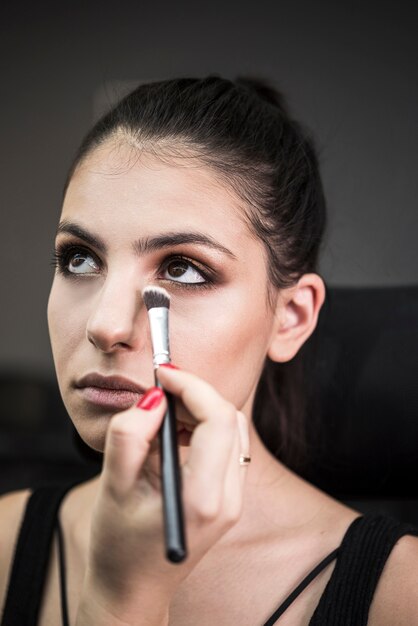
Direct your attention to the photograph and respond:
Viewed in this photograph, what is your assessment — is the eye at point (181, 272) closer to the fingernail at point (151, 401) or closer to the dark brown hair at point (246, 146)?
the dark brown hair at point (246, 146)

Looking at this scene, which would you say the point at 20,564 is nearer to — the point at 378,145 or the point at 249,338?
the point at 249,338

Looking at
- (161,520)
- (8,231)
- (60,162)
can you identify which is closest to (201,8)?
(60,162)

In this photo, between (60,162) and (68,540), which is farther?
(60,162)

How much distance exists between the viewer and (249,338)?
804 mm

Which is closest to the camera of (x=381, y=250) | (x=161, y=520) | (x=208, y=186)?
(x=161, y=520)

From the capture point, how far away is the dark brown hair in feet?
2.71

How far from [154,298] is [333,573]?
1.29ft

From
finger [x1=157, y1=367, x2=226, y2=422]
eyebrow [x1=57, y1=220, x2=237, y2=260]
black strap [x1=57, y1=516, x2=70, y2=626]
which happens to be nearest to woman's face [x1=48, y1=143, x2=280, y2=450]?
eyebrow [x1=57, y1=220, x2=237, y2=260]

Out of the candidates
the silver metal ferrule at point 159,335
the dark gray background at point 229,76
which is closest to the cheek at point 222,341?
the silver metal ferrule at point 159,335

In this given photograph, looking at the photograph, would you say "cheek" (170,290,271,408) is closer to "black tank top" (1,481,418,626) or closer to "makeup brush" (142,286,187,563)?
"makeup brush" (142,286,187,563)

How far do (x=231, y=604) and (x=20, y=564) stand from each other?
31 centimetres

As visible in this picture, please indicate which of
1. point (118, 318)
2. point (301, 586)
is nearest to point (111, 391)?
point (118, 318)

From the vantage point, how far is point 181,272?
2.54 ft

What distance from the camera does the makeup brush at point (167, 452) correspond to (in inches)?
17.2
